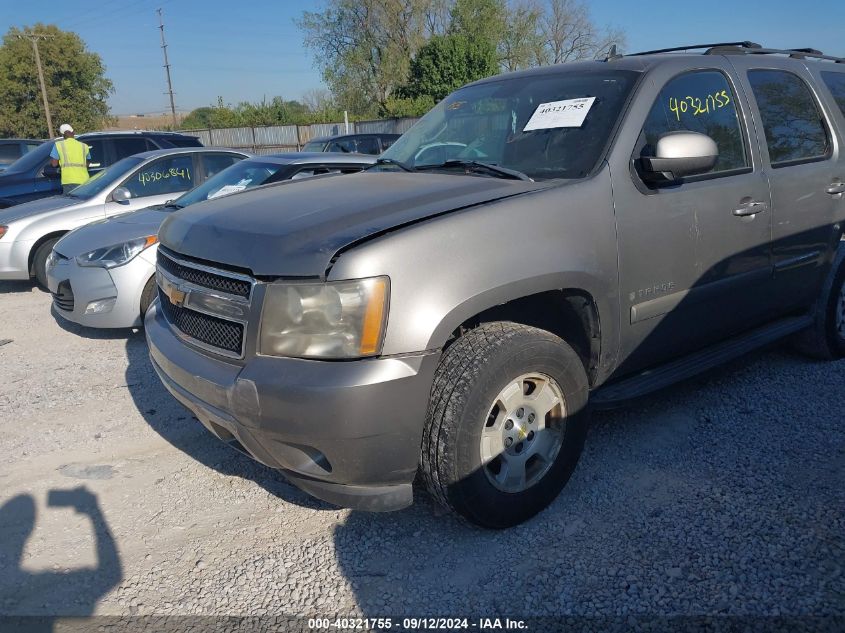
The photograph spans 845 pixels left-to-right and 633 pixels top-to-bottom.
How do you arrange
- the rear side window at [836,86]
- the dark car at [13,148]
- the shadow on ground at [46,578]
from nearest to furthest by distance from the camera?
1. the shadow on ground at [46,578]
2. the rear side window at [836,86]
3. the dark car at [13,148]

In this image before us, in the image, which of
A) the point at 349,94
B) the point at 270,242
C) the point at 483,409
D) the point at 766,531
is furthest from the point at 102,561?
the point at 349,94

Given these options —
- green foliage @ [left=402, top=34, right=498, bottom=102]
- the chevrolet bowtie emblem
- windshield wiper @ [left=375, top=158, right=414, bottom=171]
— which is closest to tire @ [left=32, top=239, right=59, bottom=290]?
windshield wiper @ [left=375, top=158, right=414, bottom=171]

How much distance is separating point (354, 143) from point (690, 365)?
13148mm

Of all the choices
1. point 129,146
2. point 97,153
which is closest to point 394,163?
point 129,146

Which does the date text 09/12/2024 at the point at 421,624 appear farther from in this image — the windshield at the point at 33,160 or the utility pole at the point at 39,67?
the utility pole at the point at 39,67

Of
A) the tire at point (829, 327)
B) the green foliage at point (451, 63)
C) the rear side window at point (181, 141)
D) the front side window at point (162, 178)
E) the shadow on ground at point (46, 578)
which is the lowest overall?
the shadow on ground at point (46, 578)

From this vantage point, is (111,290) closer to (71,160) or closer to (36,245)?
(36,245)

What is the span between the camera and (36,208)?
761cm

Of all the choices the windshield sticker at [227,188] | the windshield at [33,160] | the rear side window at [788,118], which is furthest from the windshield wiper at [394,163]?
the windshield at [33,160]

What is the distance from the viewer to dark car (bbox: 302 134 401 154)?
1546 cm

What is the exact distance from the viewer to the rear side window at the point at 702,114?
335 centimetres

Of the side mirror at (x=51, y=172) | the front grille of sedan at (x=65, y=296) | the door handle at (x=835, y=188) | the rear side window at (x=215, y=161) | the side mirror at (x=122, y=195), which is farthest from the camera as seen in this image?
the side mirror at (x=51, y=172)

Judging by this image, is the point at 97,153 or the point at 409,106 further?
the point at 409,106

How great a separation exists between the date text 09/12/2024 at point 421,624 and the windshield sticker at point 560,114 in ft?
7.39
